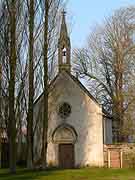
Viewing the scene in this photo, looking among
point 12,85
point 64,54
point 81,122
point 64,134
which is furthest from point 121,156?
point 12,85

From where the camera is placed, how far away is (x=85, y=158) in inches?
1731

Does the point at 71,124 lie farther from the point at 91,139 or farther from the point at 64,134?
the point at 91,139

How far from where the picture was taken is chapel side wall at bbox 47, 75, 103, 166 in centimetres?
4397

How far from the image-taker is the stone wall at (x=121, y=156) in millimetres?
42375

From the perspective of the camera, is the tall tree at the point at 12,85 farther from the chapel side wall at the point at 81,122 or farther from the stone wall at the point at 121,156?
the stone wall at the point at 121,156

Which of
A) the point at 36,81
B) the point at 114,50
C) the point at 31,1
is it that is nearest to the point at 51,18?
the point at 31,1

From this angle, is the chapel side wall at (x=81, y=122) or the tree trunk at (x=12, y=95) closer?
the tree trunk at (x=12, y=95)

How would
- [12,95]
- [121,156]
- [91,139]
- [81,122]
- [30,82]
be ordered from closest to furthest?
[12,95]
[30,82]
[121,156]
[91,139]
[81,122]

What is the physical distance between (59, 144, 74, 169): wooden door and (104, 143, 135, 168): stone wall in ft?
Answer: 10.7

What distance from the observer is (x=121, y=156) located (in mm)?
42719

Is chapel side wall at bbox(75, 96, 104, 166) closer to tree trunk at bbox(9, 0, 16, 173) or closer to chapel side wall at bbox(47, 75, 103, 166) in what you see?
chapel side wall at bbox(47, 75, 103, 166)

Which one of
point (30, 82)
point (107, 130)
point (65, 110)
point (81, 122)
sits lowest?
point (107, 130)

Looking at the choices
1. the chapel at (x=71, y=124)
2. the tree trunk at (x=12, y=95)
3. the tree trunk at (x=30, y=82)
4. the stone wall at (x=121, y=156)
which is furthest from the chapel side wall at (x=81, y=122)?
the tree trunk at (x=12, y=95)

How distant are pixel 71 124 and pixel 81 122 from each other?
37.5 inches
